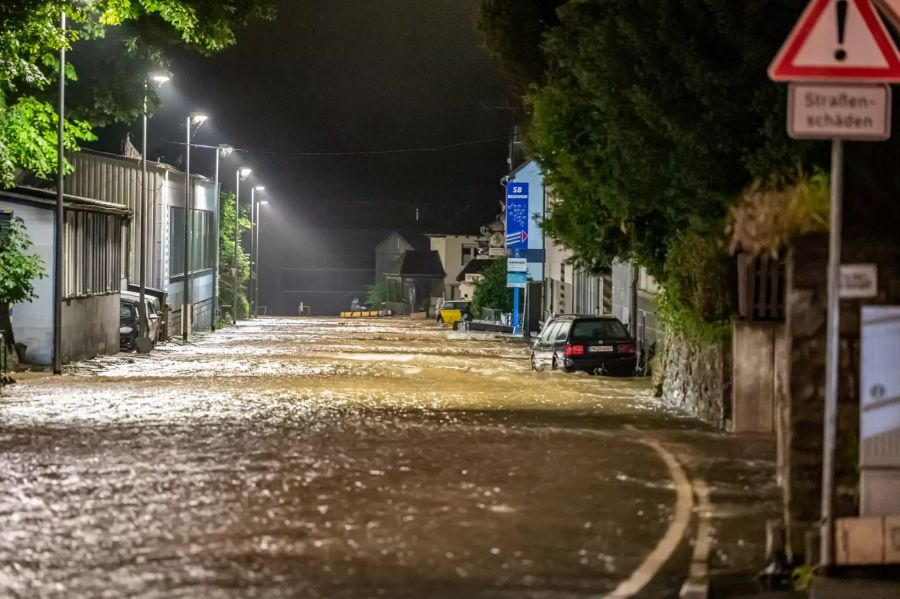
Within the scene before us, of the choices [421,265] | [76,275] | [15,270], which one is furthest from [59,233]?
[421,265]

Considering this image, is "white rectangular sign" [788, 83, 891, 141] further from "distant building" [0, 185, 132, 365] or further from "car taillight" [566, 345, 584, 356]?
"distant building" [0, 185, 132, 365]

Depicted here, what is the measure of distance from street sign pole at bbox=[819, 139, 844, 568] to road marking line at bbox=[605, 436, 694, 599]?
1.10 m

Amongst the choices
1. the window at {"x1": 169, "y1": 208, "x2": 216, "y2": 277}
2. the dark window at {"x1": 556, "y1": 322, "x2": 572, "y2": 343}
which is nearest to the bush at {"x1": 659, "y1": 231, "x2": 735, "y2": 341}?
the dark window at {"x1": 556, "y1": 322, "x2": 572, "y2": 343}

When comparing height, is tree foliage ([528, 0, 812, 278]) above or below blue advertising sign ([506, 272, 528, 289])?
above

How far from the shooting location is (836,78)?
7.79 m

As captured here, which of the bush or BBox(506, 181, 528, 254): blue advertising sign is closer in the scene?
the bush

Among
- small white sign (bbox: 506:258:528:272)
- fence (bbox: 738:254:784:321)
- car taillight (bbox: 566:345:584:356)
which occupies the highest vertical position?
small white sign (bbox: 506:258:528:272)

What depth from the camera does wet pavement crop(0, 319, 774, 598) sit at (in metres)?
8.02

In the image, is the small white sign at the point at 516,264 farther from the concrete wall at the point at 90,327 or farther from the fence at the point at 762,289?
the fence at the point at 762,289

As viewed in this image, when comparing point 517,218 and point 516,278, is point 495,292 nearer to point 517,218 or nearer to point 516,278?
point 517,218

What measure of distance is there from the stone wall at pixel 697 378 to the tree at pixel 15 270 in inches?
510

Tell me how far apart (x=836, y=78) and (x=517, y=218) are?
169ft

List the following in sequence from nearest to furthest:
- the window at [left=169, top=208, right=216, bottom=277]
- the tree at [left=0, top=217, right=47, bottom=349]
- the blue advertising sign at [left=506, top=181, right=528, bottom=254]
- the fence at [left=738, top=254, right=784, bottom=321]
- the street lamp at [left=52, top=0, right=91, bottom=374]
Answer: the fence at [left=738, top=254, right=784, bottom=321], the street lamp at [left=52, top=0, right=91, bottom=374], the tree at [left=0, top=217, right=47, bottom=349], the window at [left=169, top=208, right=216, bottom=277], the blue advertising sign at [left=506, top=181, right=528, bottom=254]

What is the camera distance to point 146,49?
96.7 feet
